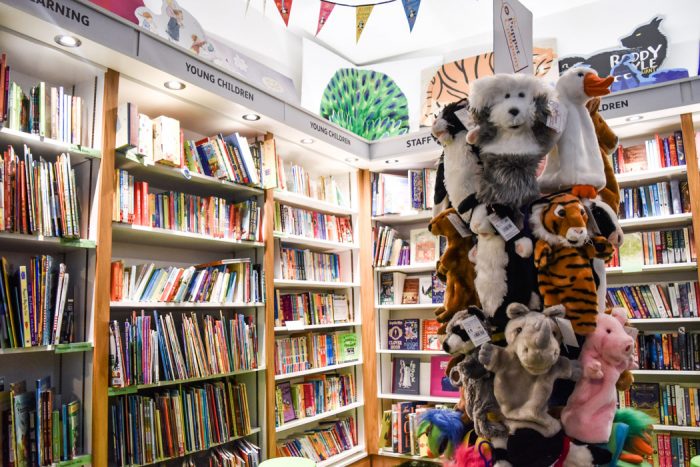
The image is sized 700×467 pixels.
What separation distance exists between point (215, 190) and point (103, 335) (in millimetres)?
1126

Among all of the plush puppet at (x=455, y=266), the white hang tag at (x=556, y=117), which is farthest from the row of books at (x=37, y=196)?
the white hang tag at (x=556, y=117)

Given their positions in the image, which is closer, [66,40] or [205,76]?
[66,40]

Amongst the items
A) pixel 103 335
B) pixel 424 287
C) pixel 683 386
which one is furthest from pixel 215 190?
pixel 683 386

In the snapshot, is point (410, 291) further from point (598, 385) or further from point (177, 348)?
point (598, 385)

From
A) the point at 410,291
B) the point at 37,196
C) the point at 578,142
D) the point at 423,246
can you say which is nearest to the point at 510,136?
the point at 578,142

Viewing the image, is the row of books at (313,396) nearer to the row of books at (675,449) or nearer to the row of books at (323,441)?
the row of books at (323,441)

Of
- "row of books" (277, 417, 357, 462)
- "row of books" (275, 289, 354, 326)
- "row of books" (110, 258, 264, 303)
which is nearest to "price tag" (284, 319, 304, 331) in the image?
"row of books" (275, 289, 354, 326)

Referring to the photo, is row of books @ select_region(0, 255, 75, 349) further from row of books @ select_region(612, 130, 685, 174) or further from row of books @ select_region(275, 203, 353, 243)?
row of books @ select_region(612, 130, 685, 174)

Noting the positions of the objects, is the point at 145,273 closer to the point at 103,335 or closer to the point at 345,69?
the point at 103,335

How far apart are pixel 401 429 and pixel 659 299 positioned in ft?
6.16

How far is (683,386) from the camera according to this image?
3027mm

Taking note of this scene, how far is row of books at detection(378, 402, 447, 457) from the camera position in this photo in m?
3.61

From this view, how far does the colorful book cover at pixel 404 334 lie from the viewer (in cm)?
392

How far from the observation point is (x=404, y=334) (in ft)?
13.0
